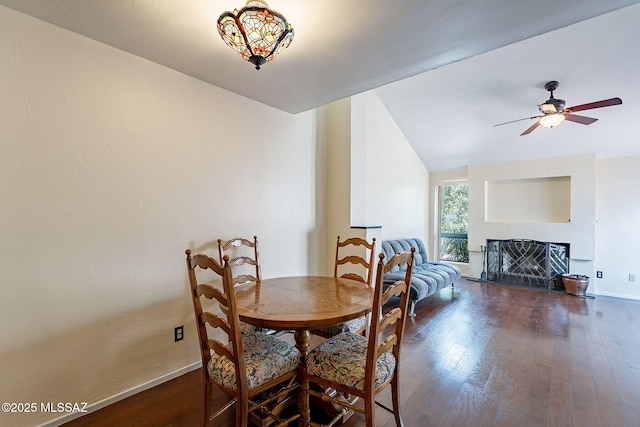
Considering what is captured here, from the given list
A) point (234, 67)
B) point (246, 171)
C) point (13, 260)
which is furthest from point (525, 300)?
point (13, 260)

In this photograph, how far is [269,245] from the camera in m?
2.86

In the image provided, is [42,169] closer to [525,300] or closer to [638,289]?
[525,300]

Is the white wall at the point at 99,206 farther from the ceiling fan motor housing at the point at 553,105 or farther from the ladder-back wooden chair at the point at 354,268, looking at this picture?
the ceiling fan motor housing at the point at 553,105

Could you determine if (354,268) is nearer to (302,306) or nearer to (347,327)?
(347,327)

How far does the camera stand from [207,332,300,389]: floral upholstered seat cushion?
4.58 feet

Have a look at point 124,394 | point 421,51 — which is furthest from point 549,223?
point 124,394

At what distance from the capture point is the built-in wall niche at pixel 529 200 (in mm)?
4910

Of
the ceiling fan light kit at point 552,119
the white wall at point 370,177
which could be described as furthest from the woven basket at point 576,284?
the ceiling fan light kit at point 552,119

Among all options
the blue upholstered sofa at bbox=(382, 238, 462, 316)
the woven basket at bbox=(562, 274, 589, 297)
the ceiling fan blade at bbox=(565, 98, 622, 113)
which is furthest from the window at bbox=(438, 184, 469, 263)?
the ceiling fan blade at bbox=(565, 98, 622, 113)

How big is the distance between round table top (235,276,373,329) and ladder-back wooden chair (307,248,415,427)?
0.60 ft

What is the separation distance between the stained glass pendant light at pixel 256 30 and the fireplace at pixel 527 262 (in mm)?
5494

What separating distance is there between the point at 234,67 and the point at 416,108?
318 centimetres

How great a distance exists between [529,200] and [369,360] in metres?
5.41

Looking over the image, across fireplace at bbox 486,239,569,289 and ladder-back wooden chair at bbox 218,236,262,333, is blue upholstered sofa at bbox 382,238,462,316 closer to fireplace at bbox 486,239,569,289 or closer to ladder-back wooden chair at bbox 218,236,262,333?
fireplace at bbox 486,239,569,289
